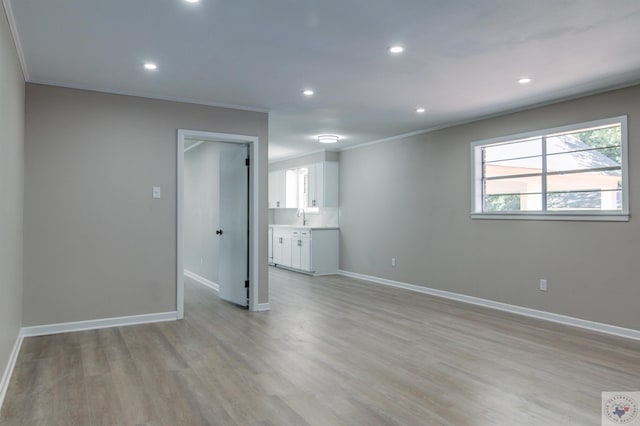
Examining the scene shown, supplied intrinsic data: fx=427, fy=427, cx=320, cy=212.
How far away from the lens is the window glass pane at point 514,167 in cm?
512

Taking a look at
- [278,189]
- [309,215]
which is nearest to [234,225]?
[309,215]

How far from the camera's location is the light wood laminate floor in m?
2.53

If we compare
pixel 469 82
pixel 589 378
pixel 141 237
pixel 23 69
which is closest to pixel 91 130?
pixel 23 69

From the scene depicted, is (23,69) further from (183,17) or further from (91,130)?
(183,17)

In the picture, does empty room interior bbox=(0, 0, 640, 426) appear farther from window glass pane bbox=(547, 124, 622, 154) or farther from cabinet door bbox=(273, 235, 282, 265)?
cabinet door bbox=(273, 235, 282, 265)

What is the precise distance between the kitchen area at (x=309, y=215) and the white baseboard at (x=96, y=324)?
3746 millimetres

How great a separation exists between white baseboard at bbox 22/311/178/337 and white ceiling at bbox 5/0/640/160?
2384 mm

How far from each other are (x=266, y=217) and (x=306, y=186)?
158 inches

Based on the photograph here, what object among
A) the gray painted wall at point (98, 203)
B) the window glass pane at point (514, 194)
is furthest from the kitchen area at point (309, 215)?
the gray painted wall at point (98, 203)

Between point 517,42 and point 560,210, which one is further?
point 560,210

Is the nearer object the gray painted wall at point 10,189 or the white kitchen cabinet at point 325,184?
the gray painted wall at point 10,189

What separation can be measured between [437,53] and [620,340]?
3.20 metres

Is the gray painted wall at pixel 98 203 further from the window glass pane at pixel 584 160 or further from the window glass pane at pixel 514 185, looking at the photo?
the window glass pane at pixel 584 160

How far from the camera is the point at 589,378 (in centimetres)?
309
